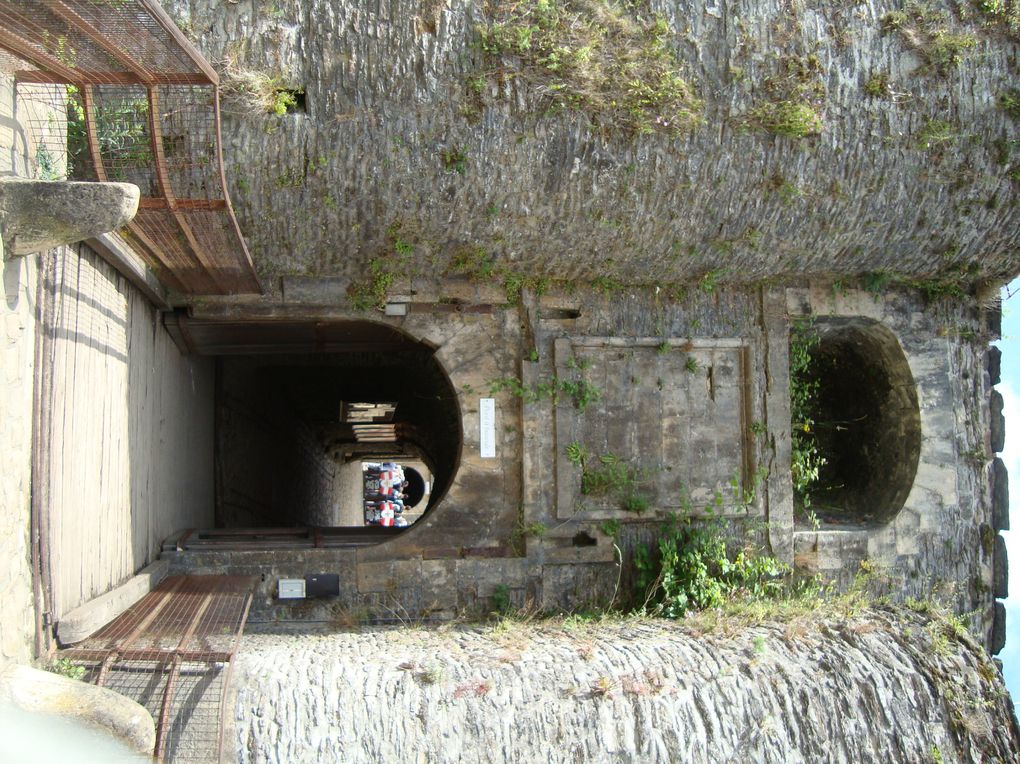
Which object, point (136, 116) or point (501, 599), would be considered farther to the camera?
point (501, 599)

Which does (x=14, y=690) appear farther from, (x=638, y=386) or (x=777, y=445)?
(x=777, y=445)

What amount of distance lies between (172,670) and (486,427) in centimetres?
294

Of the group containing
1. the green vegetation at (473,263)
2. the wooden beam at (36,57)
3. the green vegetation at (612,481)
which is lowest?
the green vegetation at (612,481)

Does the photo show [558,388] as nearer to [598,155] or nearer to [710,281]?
[710,281]

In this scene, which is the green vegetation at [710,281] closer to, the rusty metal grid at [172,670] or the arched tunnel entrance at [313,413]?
the arched tunnel entrance at [313,413]

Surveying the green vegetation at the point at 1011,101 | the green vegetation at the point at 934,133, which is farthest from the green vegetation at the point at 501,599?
the green vegetation at the point at 1011,101

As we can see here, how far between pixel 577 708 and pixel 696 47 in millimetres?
4186

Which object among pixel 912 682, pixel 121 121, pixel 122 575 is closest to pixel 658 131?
pixel 121 121

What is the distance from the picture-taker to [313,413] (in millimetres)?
11758

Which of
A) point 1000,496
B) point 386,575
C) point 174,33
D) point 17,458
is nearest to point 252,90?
point 174,33

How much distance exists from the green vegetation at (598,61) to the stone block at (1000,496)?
3.97 meters

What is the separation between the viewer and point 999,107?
19.9ft

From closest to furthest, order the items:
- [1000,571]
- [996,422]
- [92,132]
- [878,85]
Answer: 1. [92,132]
2. [878,85]
3. [1000,571]
4. [996,422]

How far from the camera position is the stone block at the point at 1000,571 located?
712 cm
